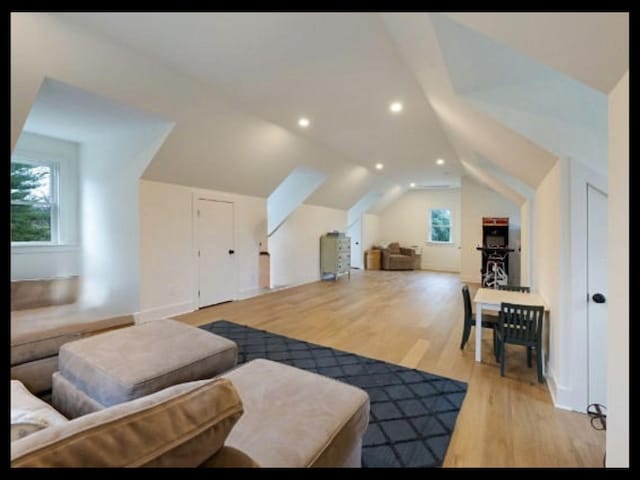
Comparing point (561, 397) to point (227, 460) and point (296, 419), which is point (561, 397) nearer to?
point (296, 419)

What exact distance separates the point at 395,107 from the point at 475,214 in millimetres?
5223

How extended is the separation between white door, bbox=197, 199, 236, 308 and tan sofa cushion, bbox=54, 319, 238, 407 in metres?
2.67

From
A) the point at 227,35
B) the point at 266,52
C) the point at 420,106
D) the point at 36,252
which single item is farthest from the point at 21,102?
the point at 420,106

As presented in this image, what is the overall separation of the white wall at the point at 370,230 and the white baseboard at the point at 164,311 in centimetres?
671

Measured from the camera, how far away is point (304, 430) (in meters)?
1.07

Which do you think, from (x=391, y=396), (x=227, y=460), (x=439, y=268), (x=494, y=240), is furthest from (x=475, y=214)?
(x=227, y=460)

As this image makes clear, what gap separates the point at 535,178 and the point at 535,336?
1561 mm

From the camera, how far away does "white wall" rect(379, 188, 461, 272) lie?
32.5 ft

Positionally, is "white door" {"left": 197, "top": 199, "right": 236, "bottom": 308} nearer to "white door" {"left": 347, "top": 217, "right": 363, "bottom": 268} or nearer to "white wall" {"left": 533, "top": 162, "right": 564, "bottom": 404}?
"white wall" {"left": 533, "top": 162, "right": 564, "bottom": 404}

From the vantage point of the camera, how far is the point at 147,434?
621 millimetres

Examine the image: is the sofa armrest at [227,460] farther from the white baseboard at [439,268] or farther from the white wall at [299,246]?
the white baseboard at [439,268]

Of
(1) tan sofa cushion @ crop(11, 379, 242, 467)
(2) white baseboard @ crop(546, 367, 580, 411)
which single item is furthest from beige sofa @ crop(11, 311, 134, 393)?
(2) white baseboard @ crop(546, 367, 580, 411)
